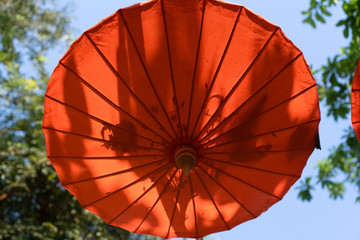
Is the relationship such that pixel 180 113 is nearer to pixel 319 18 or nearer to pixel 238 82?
pixel 238 82

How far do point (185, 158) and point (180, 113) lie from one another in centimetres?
26

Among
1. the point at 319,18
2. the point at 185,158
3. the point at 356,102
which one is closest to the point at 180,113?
the point at 185,158

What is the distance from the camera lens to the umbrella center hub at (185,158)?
190 cm

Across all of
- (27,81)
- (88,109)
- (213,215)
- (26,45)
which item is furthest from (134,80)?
(26,45)

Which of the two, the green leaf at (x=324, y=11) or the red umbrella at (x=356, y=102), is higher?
the green leaf at (x=324, y=11)

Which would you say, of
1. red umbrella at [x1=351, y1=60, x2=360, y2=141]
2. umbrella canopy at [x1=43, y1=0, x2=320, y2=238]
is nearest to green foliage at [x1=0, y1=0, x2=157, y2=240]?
umbrella canopy at [x1=43, y1=0, x2=320, y2=238]

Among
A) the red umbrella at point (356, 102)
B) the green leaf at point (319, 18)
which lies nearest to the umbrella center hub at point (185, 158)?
the red umbrella at point (356, 102)

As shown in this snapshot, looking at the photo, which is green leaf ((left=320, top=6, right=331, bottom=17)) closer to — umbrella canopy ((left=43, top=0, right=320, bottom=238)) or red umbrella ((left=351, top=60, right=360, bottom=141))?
red umbrella ((left=351, top=60, right=360, bottom=141))

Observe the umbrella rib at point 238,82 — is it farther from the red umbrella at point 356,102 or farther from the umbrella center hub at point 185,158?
the red umbrella at point 356,102

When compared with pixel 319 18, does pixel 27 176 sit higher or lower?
lower

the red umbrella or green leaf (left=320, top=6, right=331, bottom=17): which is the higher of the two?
green leaf (left=320, top=6, right=331, bottom=17)

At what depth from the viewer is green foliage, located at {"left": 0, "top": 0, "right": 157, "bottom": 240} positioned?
4.41 m

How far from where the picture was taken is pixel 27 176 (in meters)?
4.65

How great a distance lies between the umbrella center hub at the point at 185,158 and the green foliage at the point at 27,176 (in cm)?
299
